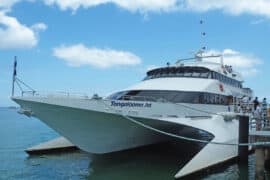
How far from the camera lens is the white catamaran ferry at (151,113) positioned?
13312 millimetres

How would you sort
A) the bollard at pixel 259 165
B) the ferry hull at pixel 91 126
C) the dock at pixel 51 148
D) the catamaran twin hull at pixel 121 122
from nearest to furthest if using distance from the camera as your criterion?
the bollard at pixel 259 165 → the catamaran twin hull at pixel 121 122 → the ferry hull at pixel 91 126 → the dock at pixel 51 148

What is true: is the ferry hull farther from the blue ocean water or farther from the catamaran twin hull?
the blue ocean water

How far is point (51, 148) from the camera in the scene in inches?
736

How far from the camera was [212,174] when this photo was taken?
543 inches

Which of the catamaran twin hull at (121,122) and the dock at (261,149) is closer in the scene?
the dock at (261,149)

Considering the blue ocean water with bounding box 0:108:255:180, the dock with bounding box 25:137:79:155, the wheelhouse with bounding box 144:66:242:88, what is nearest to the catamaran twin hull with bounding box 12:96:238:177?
the blue ocean water with bounding box 0:108:255:180

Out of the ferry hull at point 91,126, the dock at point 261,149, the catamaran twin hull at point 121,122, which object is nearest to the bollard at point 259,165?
the dock at point 261,149

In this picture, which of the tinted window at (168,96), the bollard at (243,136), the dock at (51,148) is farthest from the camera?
the dock at (51,148)

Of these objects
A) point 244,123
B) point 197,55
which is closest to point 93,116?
point 244,123

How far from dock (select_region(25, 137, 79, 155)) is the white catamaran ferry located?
13.0 feet

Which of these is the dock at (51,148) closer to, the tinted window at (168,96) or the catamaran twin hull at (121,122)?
the catamaran twin hull at (121,122)

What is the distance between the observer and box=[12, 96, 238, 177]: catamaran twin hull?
13.2m

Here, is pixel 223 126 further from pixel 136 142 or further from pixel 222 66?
pixel 222 66

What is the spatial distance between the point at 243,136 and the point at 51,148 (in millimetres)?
9391
